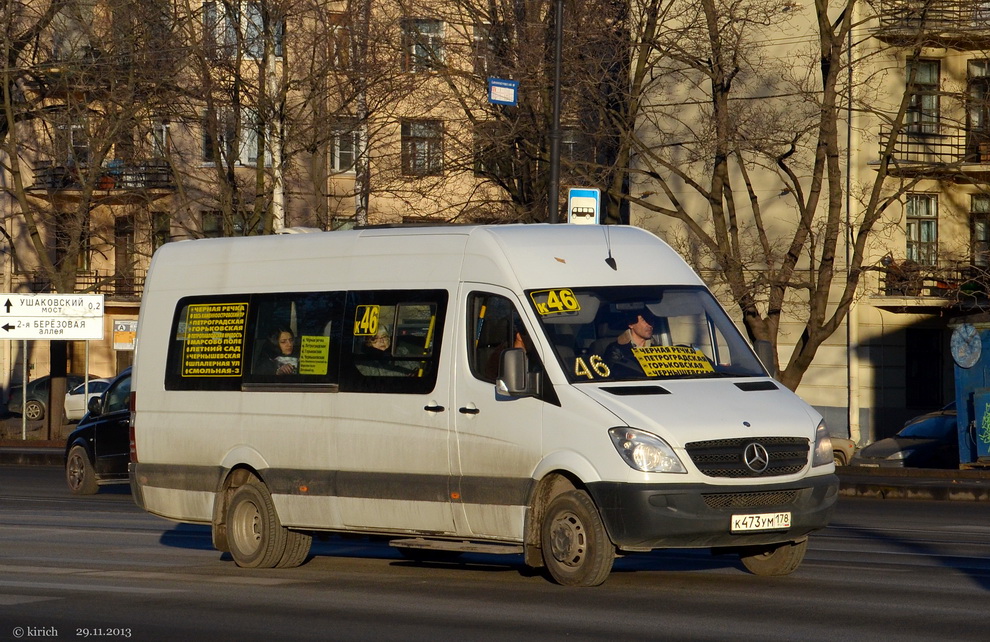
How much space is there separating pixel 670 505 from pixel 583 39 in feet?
67.5

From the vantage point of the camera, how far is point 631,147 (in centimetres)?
2966

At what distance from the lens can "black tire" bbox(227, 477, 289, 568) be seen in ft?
40.0

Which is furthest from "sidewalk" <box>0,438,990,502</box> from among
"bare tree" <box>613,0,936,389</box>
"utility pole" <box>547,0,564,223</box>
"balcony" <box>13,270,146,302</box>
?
"balcony" <box>13,270,146,302</box>

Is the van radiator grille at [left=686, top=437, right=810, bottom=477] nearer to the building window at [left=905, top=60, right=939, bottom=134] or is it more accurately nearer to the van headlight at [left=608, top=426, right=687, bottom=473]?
the van headlight at [left=608, top=426, right=687, bottom=473]

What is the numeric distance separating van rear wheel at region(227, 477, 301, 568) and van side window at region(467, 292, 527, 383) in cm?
226

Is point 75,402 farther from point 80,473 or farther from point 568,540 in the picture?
point 568,540

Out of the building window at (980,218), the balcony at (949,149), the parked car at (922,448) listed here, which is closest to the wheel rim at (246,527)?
the parked car at (922,448)

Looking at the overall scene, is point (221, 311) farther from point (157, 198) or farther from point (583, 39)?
point (157, 198)

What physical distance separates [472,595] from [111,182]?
131 ft

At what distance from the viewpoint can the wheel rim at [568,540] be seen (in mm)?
10266

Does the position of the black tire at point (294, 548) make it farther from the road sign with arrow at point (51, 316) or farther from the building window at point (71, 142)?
the building window at point (71, 142)

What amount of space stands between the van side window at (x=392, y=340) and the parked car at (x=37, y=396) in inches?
1491

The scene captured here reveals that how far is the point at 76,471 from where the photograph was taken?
73.2ft

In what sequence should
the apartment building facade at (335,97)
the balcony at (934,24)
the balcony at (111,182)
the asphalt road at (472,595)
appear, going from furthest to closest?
the balcony at (111,182), the apartment building facade at (335,97), the balcony at (934,24), the asphalt road at (472,595)
